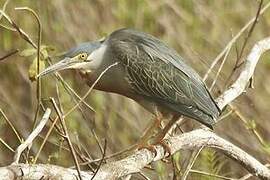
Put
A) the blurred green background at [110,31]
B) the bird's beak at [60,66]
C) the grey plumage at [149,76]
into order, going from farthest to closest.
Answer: the blurred green background at [110,31]
the grey plumage at [149,76]
the bird's beak at [60,66]

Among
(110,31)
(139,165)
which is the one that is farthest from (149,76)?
(110,31)

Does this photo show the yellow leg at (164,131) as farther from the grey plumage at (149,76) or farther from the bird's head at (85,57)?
the bird's head at (85,57)

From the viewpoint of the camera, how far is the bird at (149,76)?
345 cm

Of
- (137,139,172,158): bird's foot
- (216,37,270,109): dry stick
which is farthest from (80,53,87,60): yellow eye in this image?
(216,37,270,109): dry stick

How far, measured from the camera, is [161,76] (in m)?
3.59

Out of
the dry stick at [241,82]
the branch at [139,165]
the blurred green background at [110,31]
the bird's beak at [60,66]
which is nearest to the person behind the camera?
the branch at [139,165]

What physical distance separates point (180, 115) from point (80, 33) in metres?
2.04

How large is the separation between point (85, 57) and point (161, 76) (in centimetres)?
41

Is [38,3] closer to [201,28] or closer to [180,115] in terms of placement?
[201,28]

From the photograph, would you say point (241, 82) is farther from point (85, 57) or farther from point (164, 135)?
point (85, 57)

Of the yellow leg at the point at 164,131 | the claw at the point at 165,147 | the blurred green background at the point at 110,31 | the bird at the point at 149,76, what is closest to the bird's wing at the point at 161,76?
the bird at the point at 149,76

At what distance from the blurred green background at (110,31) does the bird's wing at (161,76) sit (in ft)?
5.27

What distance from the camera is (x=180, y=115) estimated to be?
3607 mm

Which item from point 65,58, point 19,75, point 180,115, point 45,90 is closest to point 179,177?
point 180,115
